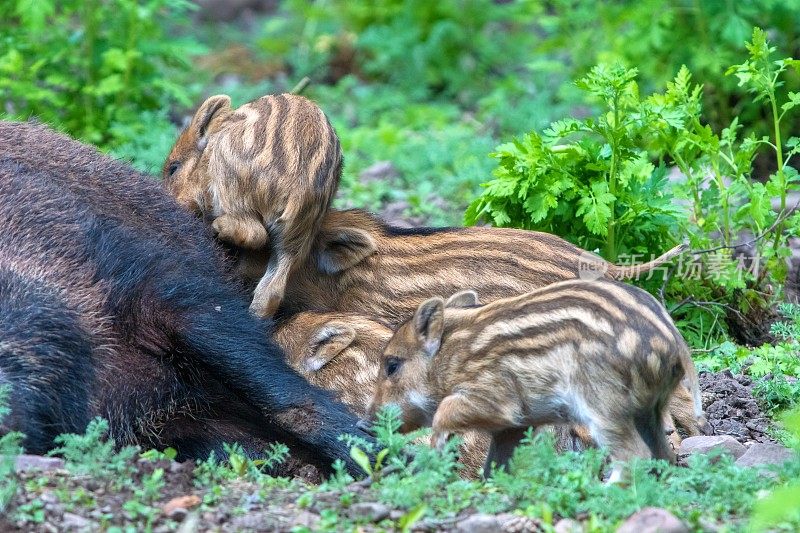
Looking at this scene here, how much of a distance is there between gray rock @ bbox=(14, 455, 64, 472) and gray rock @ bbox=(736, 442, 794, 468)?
7.26 feet

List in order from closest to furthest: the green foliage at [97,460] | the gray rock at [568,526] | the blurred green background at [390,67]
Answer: the gray rock at [568,526]
the green foliage at [97,460]
the blurred green background at [390,67]

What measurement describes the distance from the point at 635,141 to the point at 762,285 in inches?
39.1

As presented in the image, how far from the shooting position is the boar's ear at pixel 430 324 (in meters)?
4.30

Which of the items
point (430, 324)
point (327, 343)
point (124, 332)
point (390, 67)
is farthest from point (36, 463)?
point (390, 67)

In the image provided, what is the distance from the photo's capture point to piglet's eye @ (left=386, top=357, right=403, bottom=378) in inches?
176

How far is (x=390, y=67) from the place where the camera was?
1068 cm

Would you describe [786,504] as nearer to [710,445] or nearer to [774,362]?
[710,445]

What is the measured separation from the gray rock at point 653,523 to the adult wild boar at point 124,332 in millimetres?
1525

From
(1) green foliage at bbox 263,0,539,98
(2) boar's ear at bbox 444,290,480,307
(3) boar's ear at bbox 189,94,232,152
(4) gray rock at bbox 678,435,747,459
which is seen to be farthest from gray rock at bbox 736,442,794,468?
(1) green foliage at bbox 263,0,539,98

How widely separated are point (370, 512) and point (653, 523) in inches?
31.1

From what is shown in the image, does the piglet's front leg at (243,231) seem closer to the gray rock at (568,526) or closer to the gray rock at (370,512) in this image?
the gray rock at (370,512)

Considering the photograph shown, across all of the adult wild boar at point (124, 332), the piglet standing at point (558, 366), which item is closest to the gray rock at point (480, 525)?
the piglet standing at point (558, 366)

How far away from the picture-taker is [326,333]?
5.13 metres

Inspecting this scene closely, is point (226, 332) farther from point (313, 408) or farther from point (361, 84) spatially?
point (361, 84)
